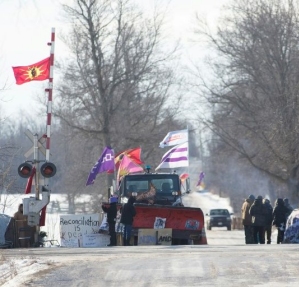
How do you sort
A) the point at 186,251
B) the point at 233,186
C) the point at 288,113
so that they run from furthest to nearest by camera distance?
the point at 233,186 < the point at 288,113 < the point at 186,251

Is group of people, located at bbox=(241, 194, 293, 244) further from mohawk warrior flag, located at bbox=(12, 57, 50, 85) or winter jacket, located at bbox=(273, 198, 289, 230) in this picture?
mohawk warrior flag, located at bbox=(12, 57, 50, 85)

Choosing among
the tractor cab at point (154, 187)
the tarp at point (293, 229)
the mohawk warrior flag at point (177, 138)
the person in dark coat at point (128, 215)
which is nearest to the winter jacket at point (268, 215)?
the tarp at point (293, 229)

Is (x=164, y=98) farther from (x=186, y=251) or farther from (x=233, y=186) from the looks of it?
(x=233, y=186)

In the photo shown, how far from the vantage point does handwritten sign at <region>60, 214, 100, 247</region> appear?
27672 millimetres

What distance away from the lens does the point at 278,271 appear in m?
15.5

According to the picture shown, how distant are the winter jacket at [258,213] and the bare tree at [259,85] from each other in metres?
18.3

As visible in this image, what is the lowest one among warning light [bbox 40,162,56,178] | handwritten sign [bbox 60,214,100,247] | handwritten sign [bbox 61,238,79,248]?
handwritten sign [bbox 61,238,79,248]

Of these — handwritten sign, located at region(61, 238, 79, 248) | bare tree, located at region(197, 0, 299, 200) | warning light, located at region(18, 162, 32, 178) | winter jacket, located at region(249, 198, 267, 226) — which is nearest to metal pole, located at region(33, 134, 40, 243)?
warning light, located at region(18, 162, 32, 178)

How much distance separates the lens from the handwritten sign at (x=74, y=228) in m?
27.7

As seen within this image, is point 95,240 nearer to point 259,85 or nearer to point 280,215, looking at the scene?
point 280,215

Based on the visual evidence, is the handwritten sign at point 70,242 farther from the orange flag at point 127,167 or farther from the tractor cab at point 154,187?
the orange flag at point 127,167


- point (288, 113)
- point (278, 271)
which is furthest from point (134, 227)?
point (288, 113)

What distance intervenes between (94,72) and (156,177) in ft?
75.4

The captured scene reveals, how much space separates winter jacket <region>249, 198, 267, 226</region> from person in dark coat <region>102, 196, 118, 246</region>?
4977 mm
